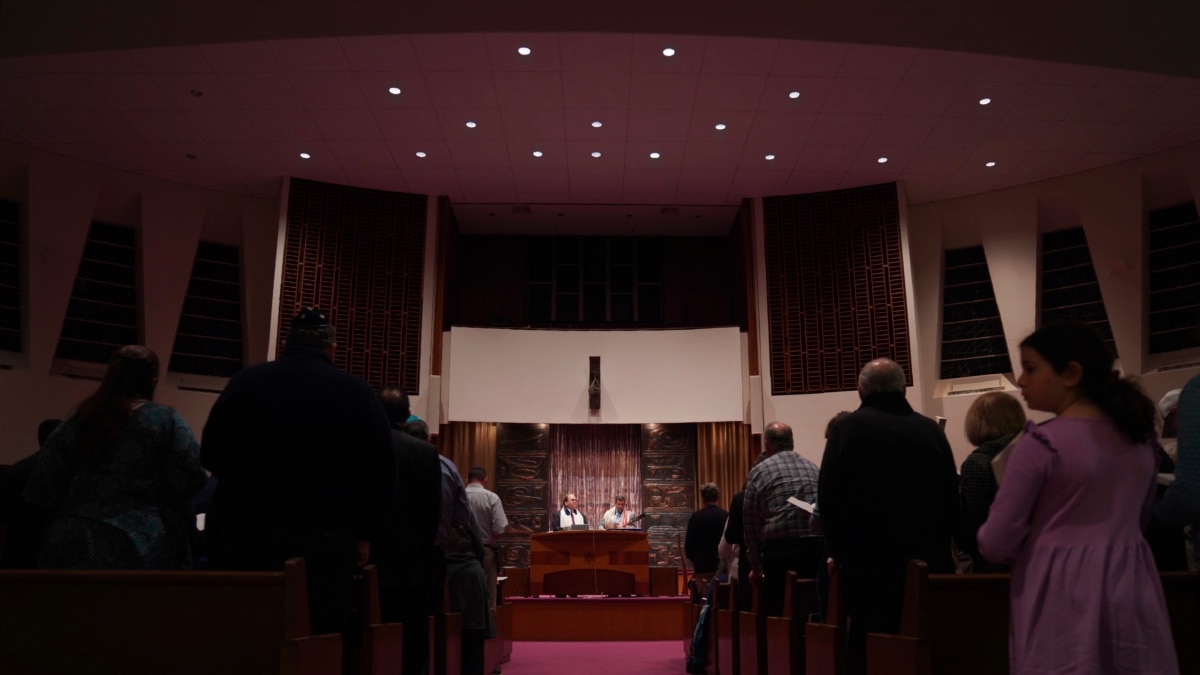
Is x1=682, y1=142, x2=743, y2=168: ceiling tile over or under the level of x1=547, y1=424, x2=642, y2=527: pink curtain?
over

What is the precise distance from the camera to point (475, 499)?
6555 mm

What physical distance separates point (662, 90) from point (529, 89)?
152cm

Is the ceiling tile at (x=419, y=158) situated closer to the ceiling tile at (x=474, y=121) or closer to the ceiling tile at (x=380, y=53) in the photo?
the ceiling tile at (x=474, y=121)

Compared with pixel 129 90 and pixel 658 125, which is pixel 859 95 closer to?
pixel 658 125

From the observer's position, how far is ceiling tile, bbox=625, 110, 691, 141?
11.1 m

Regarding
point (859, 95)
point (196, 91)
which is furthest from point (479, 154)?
point (859, 95)

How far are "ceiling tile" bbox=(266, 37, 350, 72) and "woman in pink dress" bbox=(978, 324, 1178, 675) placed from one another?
8911mm

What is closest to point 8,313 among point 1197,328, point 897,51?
point 897,51

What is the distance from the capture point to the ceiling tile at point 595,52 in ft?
31.2

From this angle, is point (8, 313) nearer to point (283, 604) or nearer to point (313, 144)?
point (313, 144)

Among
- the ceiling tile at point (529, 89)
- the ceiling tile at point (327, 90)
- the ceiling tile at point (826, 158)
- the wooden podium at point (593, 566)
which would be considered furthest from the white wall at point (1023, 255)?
the ceiling tile at point (327, 90)

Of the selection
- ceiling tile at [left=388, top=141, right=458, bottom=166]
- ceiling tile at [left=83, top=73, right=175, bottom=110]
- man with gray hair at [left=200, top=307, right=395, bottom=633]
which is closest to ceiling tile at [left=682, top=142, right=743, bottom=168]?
ceiling tile at [left=388, top=141, right=458, bottom=166]

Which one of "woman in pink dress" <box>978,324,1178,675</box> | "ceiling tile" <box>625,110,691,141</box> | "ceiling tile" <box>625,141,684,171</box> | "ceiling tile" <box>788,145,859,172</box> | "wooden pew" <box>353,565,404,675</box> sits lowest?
"wooden pew" <box>353,565,404,675</box>

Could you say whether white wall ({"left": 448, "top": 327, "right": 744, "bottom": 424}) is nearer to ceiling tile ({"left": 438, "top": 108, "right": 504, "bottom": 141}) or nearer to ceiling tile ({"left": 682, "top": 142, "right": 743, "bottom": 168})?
ceiling tile ({"left": 682, "top": 142, "right": 743, "bottom": 168})
